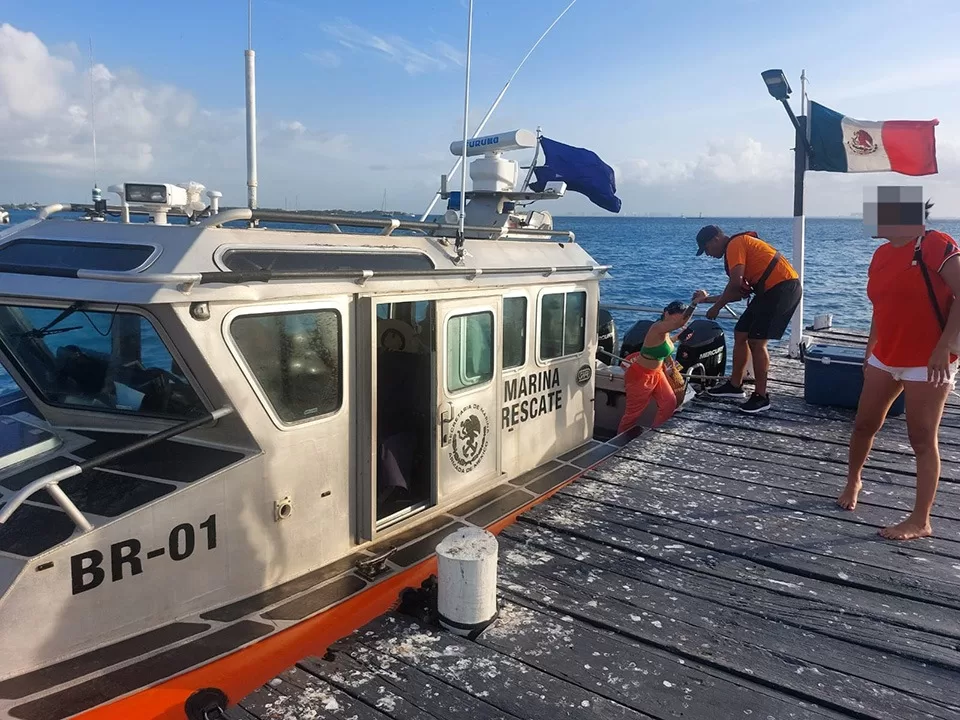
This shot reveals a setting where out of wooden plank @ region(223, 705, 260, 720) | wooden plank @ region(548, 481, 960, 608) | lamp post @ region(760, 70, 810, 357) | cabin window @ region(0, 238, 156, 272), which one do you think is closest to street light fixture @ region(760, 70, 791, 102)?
lamp post @ region(760, 70, 810, 357)

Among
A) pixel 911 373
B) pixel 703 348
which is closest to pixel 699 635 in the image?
pixel 911 373

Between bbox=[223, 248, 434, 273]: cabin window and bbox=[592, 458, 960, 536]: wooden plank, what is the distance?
233cm

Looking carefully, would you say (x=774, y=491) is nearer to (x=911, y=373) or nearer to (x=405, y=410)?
(x=911, y=373)

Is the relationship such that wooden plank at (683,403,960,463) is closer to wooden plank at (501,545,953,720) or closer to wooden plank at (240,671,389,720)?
wooden plank at (501,545,953,720)

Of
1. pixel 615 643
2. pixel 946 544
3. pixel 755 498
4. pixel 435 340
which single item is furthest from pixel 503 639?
pixel 946 544

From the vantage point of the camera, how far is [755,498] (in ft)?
16.8

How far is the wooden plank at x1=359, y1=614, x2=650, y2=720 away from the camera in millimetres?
2959

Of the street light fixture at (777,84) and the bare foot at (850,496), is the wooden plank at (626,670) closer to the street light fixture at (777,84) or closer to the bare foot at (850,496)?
the bare foot at (850,496)

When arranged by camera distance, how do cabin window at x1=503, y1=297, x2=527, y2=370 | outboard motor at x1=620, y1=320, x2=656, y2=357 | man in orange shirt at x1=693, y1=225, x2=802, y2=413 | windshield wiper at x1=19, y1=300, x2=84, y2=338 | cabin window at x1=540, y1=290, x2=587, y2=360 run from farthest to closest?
1. outboard motor at x1=620, y1=320, x2=656, y2=357
2. man in orange shirt at x1=693, y1=225, x2=802, y2=413
3. cabin window at x1=540, y1=290, x2=587, y2=360
4. cabin window at x1=503, y1=297, x2=527, y2=370
5. windshield wiper at x1=19, y1=300, x2=84, y2=338

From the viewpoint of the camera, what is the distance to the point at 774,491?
206 inches

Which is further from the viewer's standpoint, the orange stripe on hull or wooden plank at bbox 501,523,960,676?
wooden plank at bbox 501,523,960,676

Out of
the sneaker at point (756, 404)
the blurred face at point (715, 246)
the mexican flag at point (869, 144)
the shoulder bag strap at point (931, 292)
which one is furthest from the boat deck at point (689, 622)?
the mexican flag at point (869, 144)

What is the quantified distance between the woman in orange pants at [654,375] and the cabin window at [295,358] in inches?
157

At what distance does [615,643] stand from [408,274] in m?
→ 2.42
